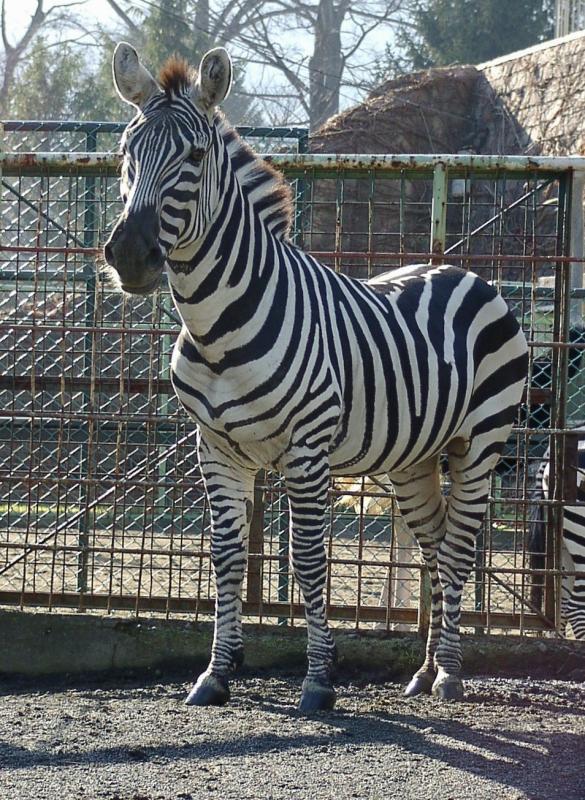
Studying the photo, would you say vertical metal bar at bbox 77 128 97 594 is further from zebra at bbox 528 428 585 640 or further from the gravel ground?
zebra at bbox 528 428 585 640

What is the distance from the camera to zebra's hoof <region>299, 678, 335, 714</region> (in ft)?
16.0

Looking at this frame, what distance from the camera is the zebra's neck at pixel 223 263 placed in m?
4.84

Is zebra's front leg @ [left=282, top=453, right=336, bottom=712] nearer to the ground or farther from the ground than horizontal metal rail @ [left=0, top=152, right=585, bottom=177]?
nearer to the ground

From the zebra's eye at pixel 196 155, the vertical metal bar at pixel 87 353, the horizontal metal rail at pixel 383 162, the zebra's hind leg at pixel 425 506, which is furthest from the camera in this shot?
the vertical metal bar at pixel 87 353

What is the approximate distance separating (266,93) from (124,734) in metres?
29.9

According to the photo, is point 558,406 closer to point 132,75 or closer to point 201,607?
point 201,607

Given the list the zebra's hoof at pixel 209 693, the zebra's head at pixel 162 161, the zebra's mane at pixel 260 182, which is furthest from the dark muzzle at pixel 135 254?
the zebra's hoof at pixel 209 693

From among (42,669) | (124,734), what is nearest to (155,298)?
(42,669)

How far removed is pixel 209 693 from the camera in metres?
5.02

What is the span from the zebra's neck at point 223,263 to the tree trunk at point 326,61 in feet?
86.6

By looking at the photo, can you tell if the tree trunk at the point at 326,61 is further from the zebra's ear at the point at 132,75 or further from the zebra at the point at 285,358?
the zebra's ear at the point at 132,75

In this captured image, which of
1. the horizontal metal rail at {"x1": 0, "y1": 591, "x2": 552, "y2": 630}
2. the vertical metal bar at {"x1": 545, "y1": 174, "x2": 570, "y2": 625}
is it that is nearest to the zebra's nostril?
the horizontal metal rail at {"x1": 0, "y1": 591, "x2": 552, "y2": 630}

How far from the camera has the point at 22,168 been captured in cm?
648

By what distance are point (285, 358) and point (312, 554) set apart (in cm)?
87
